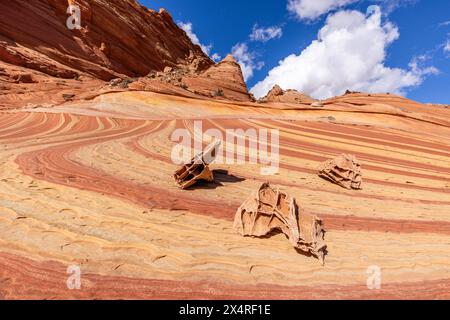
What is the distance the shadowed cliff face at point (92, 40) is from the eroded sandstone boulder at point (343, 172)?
91.9ft

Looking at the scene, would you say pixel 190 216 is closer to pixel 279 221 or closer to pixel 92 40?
pixel 279 221

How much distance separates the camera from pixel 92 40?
35.6m

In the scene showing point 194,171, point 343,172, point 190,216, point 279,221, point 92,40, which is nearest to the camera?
point 279,221

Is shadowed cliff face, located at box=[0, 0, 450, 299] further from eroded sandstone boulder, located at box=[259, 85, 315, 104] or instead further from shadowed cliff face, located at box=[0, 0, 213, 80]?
eroded sandstone boulder, located at box=[259, 85, 315, 104]

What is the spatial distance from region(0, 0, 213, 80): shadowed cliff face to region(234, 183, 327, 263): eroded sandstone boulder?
94.2 feet

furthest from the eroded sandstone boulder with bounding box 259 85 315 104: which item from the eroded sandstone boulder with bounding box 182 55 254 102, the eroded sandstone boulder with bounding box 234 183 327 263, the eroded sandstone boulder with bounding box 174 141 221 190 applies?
the eroded sandstone boulder with bounding box 234 183 327 263

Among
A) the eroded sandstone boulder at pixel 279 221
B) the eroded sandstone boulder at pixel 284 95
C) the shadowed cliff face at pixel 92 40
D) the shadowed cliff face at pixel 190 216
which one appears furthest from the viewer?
the eroded sandstone boulder at pixel 284 95

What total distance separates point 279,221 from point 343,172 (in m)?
3.50

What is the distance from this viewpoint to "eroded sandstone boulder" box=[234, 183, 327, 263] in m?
3.88

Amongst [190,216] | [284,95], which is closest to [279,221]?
[190,216]

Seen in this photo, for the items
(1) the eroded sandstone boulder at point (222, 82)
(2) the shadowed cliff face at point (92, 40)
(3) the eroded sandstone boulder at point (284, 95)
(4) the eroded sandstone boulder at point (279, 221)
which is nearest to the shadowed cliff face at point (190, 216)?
(4) the eroded sandstone boulder at point (279, 221)

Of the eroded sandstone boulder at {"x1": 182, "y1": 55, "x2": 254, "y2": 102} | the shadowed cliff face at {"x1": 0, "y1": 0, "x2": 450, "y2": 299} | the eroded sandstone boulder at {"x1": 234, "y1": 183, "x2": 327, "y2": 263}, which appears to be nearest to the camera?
the shadowed cliff face at {"x1": 0, "y1": 0, "x2": 450, "y2": 299}

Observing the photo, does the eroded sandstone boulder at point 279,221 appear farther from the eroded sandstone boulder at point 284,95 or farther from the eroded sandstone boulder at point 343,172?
the eroded sandstone boulder at point 284,95

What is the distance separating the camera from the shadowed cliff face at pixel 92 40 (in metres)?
27.0
